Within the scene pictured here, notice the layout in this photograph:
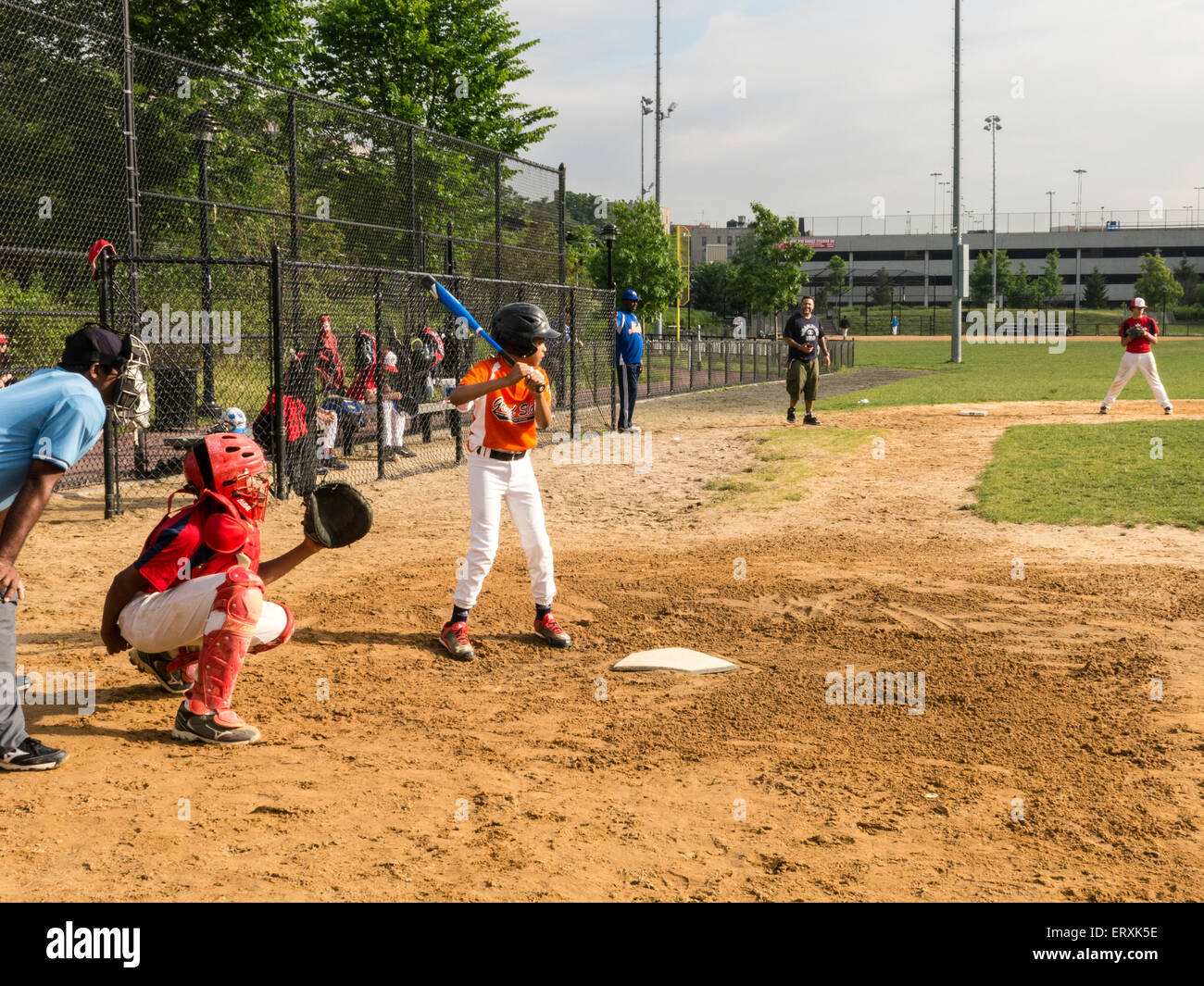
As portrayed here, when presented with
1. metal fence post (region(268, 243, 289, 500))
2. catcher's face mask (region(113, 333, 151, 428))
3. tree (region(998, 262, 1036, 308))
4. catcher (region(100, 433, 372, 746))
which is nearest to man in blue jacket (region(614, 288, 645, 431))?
metal fence post (region(268, 243, 289, 500))

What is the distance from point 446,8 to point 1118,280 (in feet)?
315

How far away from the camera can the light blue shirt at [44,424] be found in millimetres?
4188

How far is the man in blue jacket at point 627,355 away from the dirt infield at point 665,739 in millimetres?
8535

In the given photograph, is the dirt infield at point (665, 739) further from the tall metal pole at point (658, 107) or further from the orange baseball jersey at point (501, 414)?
the tall metal pole at point (658, 107)

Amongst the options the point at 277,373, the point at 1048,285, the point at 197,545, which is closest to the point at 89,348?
the point at 197,545

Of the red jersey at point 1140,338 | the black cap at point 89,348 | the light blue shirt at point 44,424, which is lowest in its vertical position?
the light blue shirt at point 44,424

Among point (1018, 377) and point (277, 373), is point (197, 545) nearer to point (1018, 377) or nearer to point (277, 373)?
point (277, 373)

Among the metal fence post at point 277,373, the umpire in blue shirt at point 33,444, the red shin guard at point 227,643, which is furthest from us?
the metal fence post at point 277,373

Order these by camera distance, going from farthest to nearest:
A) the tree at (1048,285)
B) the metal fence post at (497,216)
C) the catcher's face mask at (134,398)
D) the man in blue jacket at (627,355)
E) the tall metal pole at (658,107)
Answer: the tree at (1048,285)
the tall metal pole at (658,107)
the metal fence post at (497,216)
the man in blue jacket at (627,355)
the catcher's face mask at (134,398)

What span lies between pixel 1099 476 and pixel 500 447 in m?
8.57

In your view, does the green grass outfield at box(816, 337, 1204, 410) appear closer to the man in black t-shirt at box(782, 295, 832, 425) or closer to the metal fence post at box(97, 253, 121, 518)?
the man in black t-shirt at box(782, 295, 832, 425)

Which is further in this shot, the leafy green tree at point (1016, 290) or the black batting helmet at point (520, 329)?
the leafy green tree at point (1016, 290)

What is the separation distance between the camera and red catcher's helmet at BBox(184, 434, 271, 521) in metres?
4.88

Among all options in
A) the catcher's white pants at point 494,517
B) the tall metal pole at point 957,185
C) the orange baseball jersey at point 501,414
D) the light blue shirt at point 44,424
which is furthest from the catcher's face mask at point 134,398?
the tall metal pole at point 957,185
